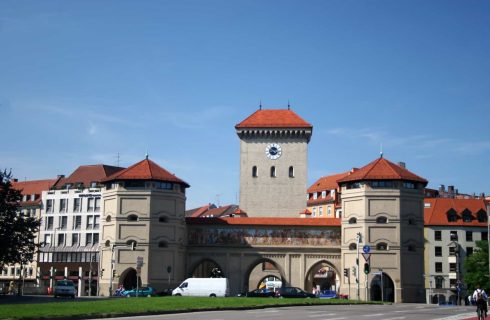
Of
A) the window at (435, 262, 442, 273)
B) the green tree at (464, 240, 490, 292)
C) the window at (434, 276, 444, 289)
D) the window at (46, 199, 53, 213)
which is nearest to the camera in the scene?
the green tree at (464, 240, 490, 292)

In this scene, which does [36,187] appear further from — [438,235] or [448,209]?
[448,209]

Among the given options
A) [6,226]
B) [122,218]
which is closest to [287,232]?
[122,218]

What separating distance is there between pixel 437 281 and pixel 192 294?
4411cm

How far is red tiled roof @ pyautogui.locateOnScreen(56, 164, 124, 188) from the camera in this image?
11125 centimetres

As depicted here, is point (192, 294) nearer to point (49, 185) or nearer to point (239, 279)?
point (239, 279)

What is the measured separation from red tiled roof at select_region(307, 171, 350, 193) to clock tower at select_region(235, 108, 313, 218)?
81.6 feet

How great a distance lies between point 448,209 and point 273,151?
83.6 ft

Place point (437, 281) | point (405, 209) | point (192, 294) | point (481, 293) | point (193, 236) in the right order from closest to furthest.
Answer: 1. point (481, 293)
2. point (192, 294)
3. point (405, 209)
4. point (193, 236)
5. point (437, 281)

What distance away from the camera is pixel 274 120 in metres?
101

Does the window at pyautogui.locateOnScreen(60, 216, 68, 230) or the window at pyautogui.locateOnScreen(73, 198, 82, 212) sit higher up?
the window at pyautogui.locateOnScreen(73, 198, 82, 212)

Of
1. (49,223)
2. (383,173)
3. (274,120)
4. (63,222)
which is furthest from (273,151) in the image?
(49,223)

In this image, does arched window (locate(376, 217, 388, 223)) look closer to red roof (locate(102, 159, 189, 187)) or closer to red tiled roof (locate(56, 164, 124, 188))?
red roof (locate(102, 159, 189, 187))

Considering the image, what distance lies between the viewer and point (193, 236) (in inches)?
3127

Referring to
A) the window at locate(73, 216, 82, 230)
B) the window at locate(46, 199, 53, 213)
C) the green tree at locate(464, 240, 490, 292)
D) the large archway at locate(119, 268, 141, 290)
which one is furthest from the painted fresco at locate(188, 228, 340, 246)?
the window at locate(46, 199, 53, 213)
